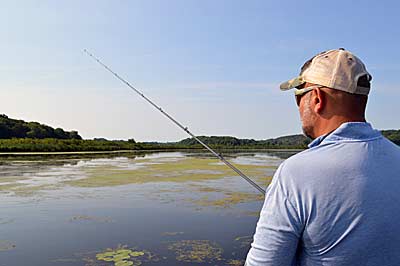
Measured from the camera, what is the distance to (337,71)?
3.69 ft

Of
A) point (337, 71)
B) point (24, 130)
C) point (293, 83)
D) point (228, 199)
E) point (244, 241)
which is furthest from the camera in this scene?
point (24, 130)

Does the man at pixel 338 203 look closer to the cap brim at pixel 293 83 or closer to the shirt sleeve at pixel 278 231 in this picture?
the shirt sleeve at pixel 278 231

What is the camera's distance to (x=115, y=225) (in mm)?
6578

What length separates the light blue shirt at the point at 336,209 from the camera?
1.01 m

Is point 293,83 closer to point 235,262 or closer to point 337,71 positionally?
point 337,71

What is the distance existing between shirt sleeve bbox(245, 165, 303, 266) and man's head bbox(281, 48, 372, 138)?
0.22 metres

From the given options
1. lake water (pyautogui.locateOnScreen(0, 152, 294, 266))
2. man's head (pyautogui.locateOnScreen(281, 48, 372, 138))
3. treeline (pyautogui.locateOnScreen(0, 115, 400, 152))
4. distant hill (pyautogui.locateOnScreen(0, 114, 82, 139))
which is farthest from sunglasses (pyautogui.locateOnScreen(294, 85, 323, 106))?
distant hill (pyautogui.locateOnScreen(0, 114, 82, 139))

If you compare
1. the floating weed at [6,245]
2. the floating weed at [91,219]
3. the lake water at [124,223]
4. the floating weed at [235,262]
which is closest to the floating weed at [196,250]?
the lake water at [124,223]

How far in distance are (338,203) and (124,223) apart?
19.8 ft

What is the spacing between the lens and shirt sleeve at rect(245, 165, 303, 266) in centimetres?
103

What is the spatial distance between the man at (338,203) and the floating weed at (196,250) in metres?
4.00

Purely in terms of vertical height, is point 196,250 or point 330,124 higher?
point 330,124

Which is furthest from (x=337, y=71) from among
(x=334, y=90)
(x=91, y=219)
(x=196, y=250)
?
(x=91, y=219)

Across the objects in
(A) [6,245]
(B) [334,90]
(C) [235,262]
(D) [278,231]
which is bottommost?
(C) [235,262]
